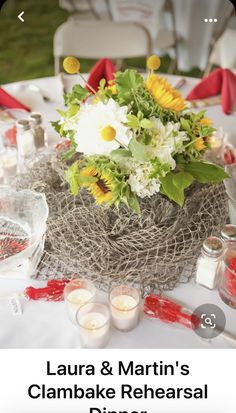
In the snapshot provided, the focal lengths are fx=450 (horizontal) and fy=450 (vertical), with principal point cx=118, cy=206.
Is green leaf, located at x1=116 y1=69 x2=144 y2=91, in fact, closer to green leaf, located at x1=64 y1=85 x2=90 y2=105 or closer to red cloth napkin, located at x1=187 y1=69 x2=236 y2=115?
green leaf, located at x1=64 y1=85 x2=90 y2=105

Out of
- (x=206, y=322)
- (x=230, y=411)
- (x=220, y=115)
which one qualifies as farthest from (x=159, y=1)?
(x=230, y=411)

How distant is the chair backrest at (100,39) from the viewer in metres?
1.44

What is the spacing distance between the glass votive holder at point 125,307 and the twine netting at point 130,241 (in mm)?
30

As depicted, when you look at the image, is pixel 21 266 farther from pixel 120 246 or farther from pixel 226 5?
pixel 226 5

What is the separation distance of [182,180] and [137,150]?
0.24ft

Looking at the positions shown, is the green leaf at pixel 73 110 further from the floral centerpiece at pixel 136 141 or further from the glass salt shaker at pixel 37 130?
the glass salt shaker at pixel 37 130

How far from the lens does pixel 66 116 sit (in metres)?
0.62

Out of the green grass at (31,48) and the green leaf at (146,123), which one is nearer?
the green leaf at (146,123)

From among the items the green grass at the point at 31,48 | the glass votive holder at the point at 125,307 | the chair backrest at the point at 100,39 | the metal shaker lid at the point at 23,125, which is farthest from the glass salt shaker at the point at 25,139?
the green grass at the point at 31,48

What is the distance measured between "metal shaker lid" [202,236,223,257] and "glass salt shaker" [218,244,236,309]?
0.05ft

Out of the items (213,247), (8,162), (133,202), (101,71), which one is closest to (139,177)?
(133,202)

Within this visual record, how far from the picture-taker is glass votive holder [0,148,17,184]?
0.87 meters

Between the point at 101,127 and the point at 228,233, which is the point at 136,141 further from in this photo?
the point at 228,233

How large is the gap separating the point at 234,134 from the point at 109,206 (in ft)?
1.61
